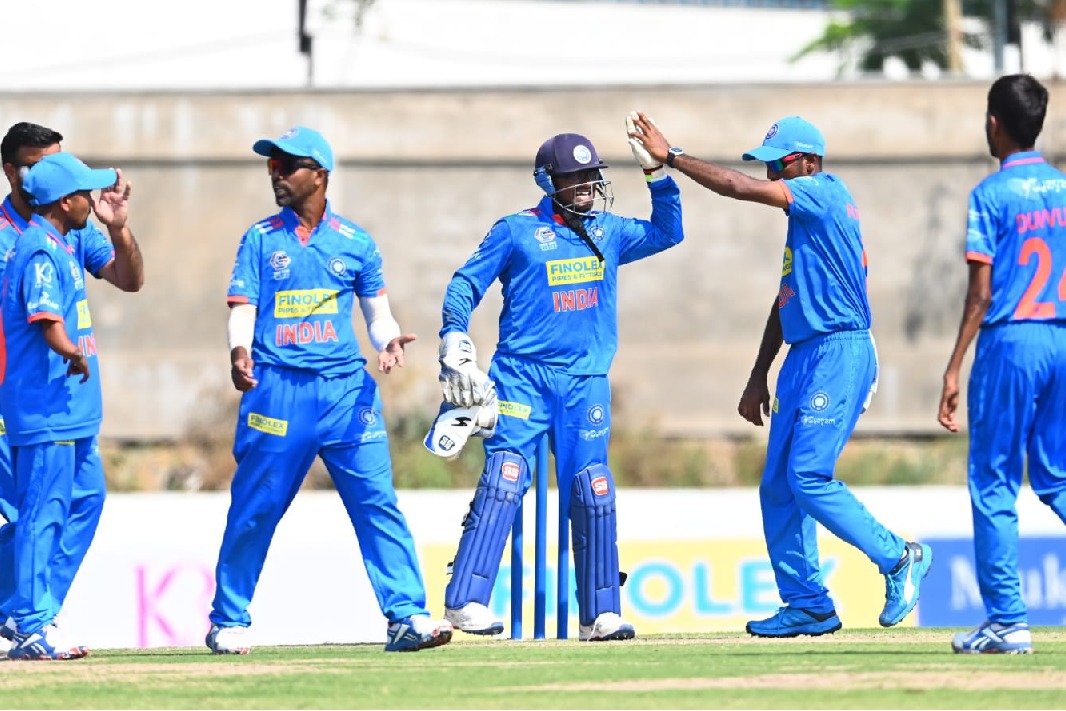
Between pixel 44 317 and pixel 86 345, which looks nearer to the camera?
pixel 44 317

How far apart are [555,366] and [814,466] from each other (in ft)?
3.99

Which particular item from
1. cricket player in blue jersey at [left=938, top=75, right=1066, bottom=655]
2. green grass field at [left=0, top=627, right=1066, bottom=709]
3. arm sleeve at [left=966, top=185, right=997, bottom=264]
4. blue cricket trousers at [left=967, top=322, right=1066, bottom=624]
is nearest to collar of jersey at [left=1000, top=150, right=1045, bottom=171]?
cricket player in blue jersey at [left=938, top=75, right=1066, bottom=655]

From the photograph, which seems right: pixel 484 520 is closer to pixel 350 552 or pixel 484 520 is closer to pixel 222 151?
pixel 350 552

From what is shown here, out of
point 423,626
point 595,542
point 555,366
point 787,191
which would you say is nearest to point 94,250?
point 555,366

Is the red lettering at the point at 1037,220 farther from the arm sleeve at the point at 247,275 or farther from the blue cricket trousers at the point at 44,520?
the blue cricket trousers at the point at 44,520

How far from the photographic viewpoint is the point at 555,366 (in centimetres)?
843

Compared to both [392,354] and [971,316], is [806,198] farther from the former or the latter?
[392,354]

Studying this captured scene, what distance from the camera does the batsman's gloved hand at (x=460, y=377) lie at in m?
8.22

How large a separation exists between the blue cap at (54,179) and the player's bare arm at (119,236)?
0.33ft

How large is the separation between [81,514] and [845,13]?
120ft

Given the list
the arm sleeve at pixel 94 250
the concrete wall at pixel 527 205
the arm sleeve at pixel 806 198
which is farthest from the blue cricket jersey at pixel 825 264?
the concrete wall at pixel 527 205

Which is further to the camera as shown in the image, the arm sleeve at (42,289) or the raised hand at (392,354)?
the raised hand at (392,354)

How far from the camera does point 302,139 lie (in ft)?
26.9

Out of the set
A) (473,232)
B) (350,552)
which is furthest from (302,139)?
(473,232)
